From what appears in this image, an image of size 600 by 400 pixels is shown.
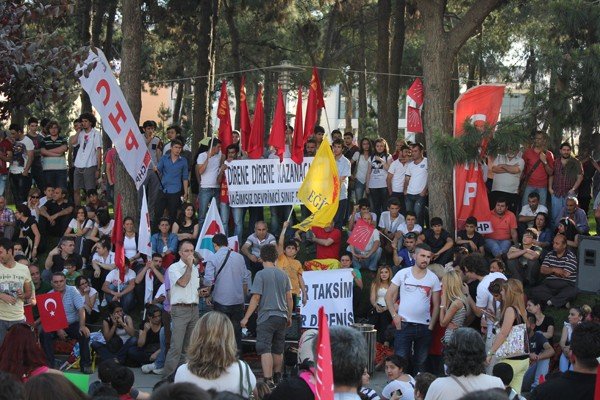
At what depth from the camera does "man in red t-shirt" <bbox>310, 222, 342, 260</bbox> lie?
54.4 feet

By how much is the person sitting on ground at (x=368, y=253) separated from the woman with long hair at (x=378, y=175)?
5.32 feet

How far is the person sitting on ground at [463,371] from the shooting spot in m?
6.82

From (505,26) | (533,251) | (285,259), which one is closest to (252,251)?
(285,259)

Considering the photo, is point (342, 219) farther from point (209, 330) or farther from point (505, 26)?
point (505, 26)

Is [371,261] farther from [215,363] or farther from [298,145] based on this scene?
[215,363]

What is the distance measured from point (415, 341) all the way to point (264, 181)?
556 centimetres

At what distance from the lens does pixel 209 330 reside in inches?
280

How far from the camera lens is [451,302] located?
494 inches

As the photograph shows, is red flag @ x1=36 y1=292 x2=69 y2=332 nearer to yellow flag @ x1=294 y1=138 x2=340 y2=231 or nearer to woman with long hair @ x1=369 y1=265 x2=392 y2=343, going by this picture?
yellow flag @ x1=294 y1=138 x2=340 y2=231

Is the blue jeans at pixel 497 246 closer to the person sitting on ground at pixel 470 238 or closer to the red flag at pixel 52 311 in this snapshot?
the person sitting on ground at pixel 470 238

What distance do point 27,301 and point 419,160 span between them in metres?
7.59

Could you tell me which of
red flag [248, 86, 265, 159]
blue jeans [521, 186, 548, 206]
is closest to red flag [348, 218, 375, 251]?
red flag [248, 86, 265, 159]

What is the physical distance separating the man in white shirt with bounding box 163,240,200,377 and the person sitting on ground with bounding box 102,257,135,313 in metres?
2.59

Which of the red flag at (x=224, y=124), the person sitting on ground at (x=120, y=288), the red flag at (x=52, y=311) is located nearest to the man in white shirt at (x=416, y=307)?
the red flag at (x=52, y=311)
